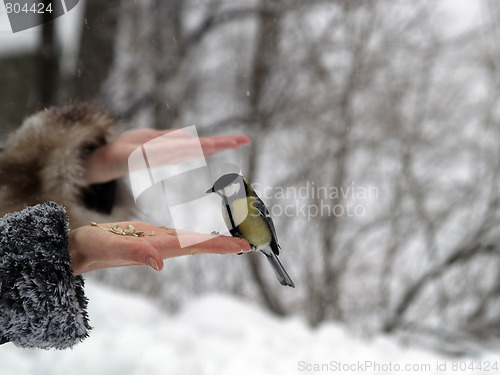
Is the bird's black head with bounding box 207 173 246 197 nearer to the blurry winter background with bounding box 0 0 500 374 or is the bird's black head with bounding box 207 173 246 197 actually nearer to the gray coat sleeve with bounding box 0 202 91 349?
the gray coat sleeve with bounding box 0 202 91 349

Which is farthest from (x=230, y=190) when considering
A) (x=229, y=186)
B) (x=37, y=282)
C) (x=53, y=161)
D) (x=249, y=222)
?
(x=53, y=161)

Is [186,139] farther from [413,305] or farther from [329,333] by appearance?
[413,305]

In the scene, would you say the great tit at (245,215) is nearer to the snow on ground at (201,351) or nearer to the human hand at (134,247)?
the human hand at (134,247)

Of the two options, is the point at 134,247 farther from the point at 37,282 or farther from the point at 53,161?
the point at 53,161

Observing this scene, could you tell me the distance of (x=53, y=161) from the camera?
1.38m

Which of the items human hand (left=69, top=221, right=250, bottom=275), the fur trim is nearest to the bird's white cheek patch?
human hand (left=69, top=221, right=250, bottom=275)

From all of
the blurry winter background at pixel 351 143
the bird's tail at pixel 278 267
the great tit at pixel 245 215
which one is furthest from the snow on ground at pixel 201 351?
the great tit at pixel 245 215

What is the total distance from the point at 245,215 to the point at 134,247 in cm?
42

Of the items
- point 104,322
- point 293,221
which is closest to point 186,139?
point 104,322

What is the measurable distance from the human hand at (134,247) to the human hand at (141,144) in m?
0.23

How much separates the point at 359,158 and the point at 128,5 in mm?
2357

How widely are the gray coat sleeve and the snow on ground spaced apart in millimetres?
1245

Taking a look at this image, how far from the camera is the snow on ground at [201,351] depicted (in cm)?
221

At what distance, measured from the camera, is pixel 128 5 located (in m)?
3.77
